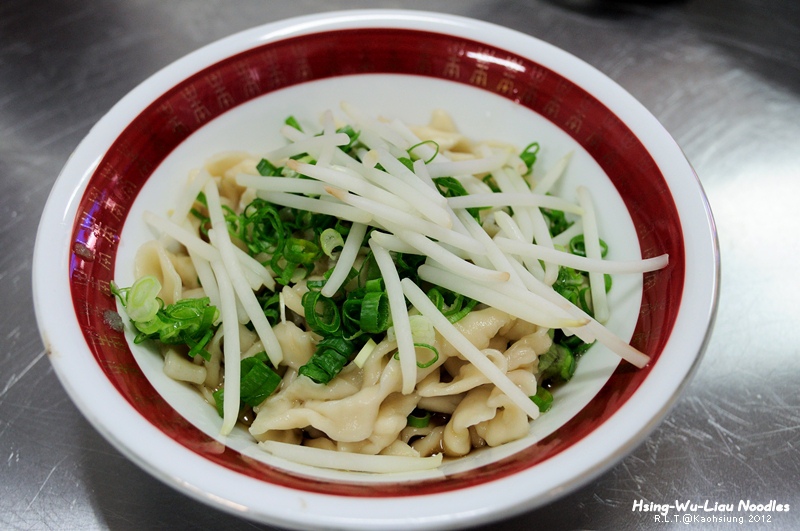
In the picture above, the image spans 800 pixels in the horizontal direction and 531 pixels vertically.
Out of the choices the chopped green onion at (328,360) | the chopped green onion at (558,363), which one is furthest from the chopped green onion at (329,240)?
the chopped green onion at (558,363)

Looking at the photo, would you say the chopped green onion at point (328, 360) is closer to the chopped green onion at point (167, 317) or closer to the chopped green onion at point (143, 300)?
the chopped green onion at point (167, 317)

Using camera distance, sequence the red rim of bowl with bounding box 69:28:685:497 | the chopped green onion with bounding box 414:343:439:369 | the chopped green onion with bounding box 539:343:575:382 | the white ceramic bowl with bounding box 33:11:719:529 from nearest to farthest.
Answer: the white ceramic bowl with bounding box 33:11:719:529
the red rim of bowl with bounding box 69:28:685:497
the chopped green onion with bounding box 414:343:439:369
the chopped green onion with bounding box 539:343:575:382

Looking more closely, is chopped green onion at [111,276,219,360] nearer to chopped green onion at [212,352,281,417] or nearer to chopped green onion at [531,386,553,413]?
chopped green onion at [212,352,281,417]

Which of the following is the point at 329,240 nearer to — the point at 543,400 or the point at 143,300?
the point at 143,300

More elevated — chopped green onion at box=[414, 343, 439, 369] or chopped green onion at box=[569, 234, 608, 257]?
chopped green onion at box=[569, 234, 608, 257]

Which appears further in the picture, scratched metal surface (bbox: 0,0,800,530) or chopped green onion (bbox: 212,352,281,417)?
scratched metal surface (bbox: 0,0,800,530)

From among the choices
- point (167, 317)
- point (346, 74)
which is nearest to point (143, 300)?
point (167, 317)

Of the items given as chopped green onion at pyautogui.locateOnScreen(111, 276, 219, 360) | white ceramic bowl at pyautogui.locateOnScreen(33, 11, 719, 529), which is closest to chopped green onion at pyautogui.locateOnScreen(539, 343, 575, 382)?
white ceramic bowl at pyautogui.locateOnScreen(33, 11, 719, 529)

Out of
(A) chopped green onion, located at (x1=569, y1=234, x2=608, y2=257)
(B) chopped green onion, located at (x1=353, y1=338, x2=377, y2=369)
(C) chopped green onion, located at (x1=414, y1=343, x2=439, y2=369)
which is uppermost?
(A) chopped green onion, located at (x1=569, y1=234, x2=608, y2=257)
